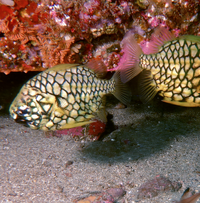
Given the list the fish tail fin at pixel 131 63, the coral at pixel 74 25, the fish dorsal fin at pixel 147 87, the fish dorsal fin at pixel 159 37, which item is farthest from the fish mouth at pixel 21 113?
the fish dorsal fin at pixel 159 37

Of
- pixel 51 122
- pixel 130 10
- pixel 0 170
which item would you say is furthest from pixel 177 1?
pixel 0 170

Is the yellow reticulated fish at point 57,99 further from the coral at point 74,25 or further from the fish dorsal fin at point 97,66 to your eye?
the coral at point 74,25

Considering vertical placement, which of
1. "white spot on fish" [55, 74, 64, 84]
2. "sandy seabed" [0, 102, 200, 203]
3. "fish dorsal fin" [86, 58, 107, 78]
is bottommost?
"sandy seabed" [0, 102, 200, 203]

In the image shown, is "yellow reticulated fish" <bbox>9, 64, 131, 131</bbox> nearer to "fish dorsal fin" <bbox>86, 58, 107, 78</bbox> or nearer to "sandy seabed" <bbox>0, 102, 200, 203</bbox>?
"fish dorsal fin" <bbox>86, 58, 107, 78</bbox>

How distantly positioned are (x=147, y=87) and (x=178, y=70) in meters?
0.62

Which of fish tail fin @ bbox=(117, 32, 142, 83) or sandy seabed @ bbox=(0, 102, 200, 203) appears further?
fish tail fin @ bbox=(117, 32, 142, 83)

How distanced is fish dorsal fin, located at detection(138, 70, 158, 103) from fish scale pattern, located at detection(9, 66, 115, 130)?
3.33ft

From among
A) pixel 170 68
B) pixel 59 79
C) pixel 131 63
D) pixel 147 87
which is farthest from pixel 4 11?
pixel 170 68

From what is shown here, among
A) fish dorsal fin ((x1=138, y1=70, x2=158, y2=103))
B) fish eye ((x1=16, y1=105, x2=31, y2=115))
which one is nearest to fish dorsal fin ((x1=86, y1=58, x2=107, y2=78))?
fish dorsal fin ((x1=138, y1=70, x2=158, y2=103))

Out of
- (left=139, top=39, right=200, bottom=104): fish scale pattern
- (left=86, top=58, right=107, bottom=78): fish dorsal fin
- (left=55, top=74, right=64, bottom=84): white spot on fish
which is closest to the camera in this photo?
(left=55, top=74, right=64, bottom=84): white spot on fish

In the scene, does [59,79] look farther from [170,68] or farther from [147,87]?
[170,68]

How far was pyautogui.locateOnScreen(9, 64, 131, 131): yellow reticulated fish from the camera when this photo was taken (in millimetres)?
2553

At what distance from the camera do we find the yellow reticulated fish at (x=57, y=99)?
101 inches

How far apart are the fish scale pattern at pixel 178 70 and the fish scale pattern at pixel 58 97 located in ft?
3.74
